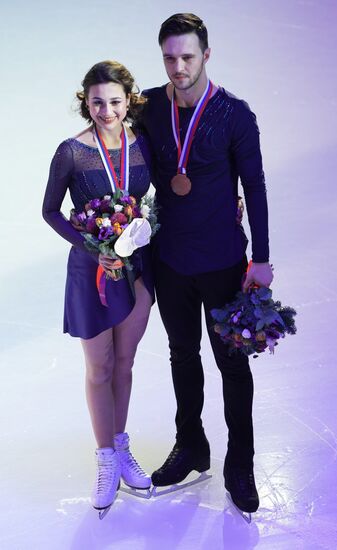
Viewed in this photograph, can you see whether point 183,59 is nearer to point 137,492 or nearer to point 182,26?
point 182,26

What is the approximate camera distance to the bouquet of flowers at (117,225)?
10.2 feet

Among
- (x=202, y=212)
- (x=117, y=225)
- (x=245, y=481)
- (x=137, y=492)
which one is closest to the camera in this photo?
(x=117, y=225)

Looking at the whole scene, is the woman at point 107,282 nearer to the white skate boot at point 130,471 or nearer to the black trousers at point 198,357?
the white skate boot at point 130,471

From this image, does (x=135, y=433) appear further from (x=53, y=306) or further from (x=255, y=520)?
(x=53, y=306)

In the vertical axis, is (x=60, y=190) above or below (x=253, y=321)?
above

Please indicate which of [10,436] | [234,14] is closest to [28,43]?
[234,14]

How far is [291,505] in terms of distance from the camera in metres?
3.47

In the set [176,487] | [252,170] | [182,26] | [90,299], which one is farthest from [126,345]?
[182,26]

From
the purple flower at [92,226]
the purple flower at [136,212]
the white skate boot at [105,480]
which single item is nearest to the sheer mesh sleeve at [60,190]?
the purple flower at [92,226]

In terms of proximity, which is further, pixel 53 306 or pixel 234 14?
pixel 234 14

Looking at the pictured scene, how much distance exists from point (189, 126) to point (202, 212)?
0.33 m

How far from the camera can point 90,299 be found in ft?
11.2

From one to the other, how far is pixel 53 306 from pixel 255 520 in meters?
2.48

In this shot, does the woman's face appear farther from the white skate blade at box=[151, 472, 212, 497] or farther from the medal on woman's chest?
the white skate blade at box=[151, 472, 212, 497]
